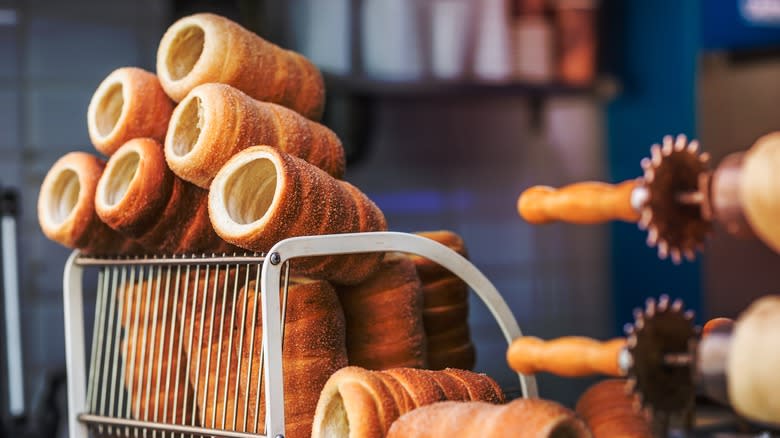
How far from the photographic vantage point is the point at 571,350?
23.6 inches

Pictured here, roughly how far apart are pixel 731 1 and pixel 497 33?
0.76 meters

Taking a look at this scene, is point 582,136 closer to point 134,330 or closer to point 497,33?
point 497,33

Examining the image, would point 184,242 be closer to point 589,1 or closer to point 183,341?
point 183,341

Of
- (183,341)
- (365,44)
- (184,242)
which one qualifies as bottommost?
(183,341)

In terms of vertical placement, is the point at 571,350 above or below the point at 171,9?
below

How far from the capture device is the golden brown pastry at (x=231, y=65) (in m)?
0.93

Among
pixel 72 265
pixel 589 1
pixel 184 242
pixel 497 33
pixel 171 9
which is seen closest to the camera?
pixel 184 242

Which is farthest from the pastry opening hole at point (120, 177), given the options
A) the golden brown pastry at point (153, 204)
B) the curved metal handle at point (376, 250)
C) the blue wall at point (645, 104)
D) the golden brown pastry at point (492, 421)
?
the blue wall at point (645, 104)

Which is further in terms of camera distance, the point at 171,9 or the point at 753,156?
the point at 171,9

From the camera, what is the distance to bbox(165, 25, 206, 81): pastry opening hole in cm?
98

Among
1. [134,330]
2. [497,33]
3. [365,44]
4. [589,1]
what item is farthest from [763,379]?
[589,1]

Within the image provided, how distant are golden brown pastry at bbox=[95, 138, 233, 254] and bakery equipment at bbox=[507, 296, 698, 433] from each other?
445 mm

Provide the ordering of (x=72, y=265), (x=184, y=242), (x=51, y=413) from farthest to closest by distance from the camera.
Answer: (x=51, y=413)
(x=72, y=265)
(x=184, y=242)

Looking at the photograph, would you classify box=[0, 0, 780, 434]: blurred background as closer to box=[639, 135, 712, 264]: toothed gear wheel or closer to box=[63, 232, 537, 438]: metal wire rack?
box=[63, 232, 537, 438]: metal wire rack
